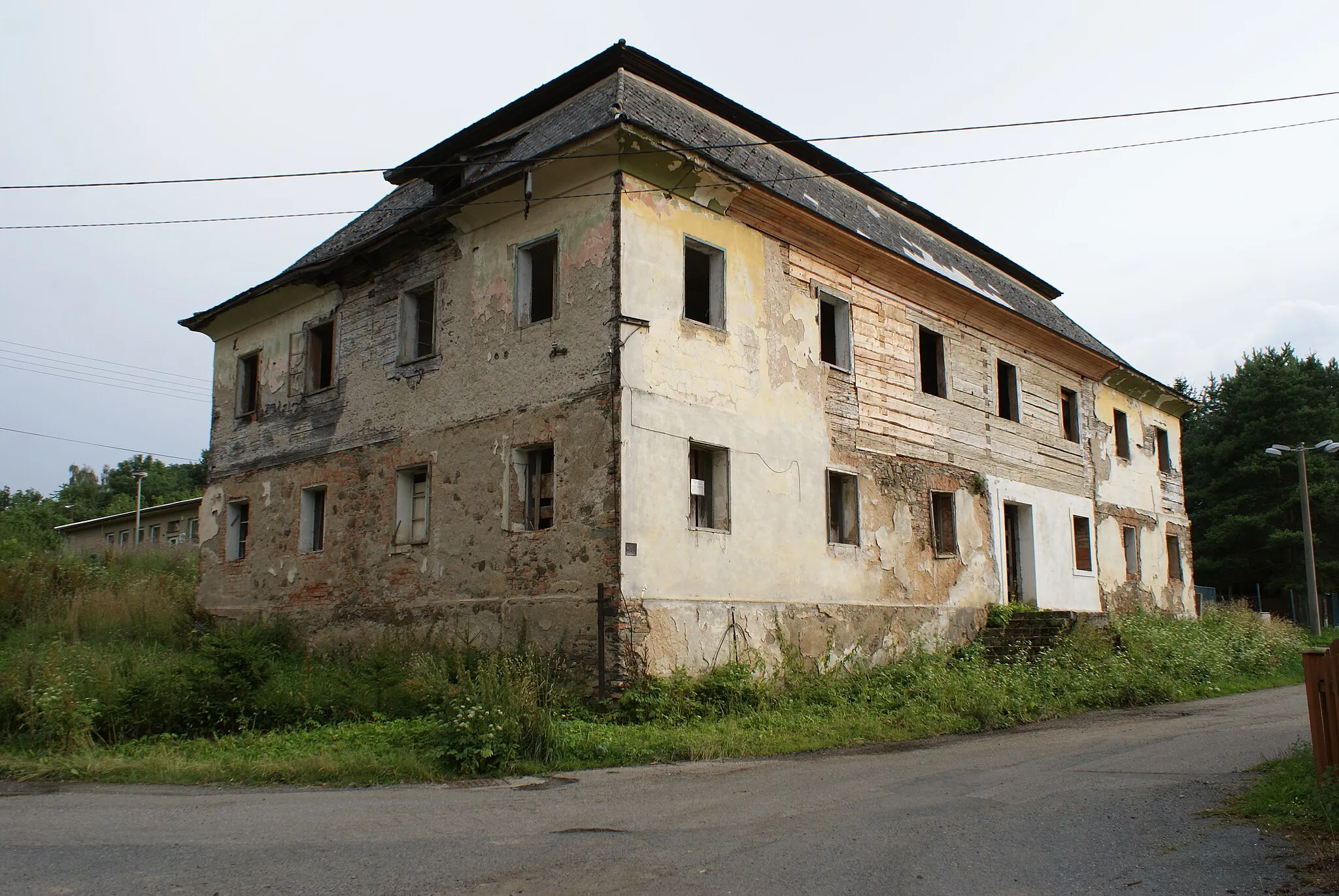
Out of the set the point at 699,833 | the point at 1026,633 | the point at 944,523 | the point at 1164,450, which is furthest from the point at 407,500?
the point at 1164,450

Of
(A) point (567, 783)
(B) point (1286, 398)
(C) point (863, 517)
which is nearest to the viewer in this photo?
(A) point (567, 783)

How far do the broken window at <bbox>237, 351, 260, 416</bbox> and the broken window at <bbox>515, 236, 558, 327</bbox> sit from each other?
7.47m

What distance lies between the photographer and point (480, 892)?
5113 millimetres

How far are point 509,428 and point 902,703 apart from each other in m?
6.35

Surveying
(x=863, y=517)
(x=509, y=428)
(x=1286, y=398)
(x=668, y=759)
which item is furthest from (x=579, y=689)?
(x=1286, y=398)

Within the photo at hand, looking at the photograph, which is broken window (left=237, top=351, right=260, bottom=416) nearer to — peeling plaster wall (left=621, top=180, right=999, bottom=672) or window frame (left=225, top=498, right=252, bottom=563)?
window frame (left=225, top=498, right=252, bottom=563)

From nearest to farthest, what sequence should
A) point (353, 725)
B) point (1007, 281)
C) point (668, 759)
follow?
point (668, 759) < point (353, 725) < point (1007, 281)

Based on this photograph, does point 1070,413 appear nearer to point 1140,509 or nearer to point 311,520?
point 1140,509

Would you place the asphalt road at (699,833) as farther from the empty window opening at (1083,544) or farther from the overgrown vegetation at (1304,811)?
the empty window opening at (1083,544)

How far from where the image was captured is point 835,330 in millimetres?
16297

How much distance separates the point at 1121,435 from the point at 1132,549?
2.83 m

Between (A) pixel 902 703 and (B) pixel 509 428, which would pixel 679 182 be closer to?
(B) pixel 509 428

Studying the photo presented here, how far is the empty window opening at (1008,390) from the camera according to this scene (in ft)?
66.1

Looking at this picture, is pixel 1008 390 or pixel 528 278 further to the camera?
pixel 1008 390
